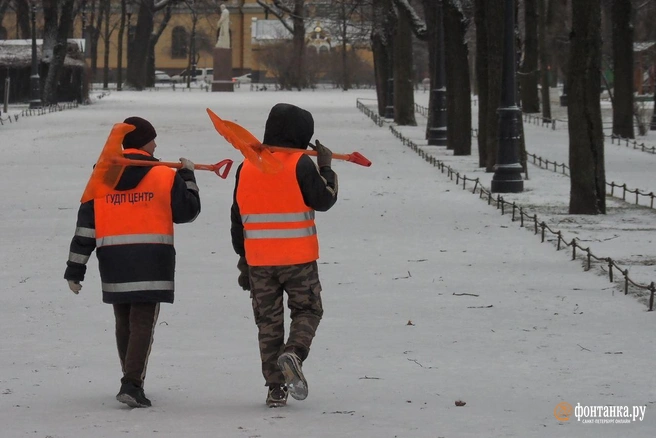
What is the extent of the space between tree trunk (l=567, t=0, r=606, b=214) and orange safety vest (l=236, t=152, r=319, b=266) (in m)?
11.2

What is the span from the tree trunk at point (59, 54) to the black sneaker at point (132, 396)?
1831 inches

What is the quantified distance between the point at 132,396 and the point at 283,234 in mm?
1045

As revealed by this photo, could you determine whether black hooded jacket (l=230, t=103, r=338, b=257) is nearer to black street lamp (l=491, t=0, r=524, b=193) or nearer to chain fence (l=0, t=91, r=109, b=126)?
black street lamp (l=491, t=0, r=524, b=193)

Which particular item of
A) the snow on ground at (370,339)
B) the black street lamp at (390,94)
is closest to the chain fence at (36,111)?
the black street lamp at (390,94)

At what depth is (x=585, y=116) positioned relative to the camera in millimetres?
17828

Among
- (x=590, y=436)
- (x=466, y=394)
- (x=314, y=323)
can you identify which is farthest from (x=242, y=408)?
(x=590, y=436)

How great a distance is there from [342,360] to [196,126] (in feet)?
108

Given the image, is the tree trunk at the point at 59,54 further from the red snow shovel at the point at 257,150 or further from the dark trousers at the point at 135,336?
the red snow shovel at the point at 257,150

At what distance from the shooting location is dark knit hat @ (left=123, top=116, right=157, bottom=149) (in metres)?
7.30

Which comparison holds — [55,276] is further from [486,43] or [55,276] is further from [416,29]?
[416,29]

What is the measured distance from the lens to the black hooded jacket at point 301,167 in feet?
23.2

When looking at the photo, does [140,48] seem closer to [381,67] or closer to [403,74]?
[381,67]

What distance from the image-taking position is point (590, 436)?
20.6ft

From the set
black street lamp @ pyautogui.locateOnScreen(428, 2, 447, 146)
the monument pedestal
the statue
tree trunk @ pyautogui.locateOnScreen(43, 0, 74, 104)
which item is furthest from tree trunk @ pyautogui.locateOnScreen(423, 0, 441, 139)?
the statue
